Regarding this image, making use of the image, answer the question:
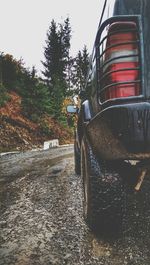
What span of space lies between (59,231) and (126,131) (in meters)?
1.26

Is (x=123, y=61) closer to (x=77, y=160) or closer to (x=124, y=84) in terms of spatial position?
(x=124, y=84)

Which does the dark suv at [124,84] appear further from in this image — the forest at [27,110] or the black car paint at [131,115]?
the forest at [27,110]

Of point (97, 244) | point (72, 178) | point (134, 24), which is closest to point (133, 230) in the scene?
point (97, 244)

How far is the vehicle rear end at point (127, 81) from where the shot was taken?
6.73 ft

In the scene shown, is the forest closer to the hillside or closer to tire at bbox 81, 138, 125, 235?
the hillside

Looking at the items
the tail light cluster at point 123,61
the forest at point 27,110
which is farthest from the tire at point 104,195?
the forest at point 27,110

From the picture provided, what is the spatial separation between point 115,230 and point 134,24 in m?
1.56

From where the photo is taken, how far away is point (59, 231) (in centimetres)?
288

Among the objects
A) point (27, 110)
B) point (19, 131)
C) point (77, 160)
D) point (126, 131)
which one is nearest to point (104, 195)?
point (126, 131)

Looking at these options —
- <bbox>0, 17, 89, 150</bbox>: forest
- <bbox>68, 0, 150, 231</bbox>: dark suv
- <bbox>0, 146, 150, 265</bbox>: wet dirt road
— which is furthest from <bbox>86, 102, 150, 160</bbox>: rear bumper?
<bbox>0, 17, 89, 150</bbox>: forest

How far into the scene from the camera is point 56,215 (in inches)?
132

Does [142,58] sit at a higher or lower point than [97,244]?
higher

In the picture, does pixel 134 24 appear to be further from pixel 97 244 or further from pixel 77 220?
pixel 77 220

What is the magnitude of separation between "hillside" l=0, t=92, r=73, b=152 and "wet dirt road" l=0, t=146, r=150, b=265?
10554mm
